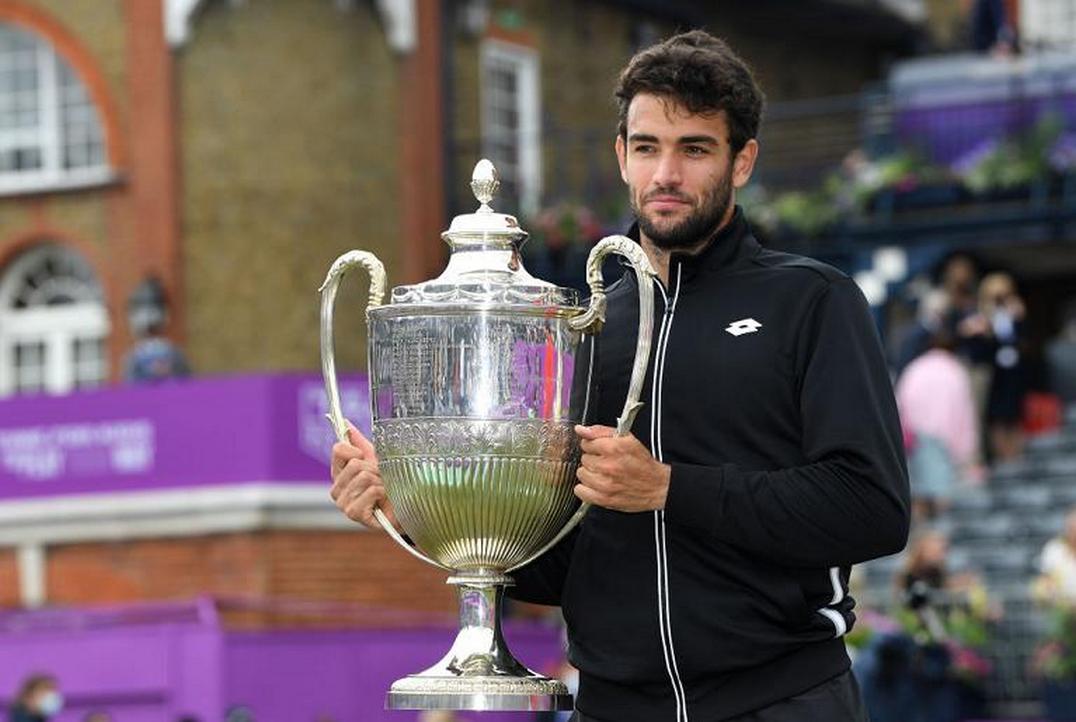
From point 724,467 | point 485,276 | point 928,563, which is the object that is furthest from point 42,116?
point 724,467

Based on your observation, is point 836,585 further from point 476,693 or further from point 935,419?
point 935,419

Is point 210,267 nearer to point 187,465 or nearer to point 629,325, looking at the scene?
point 187,465

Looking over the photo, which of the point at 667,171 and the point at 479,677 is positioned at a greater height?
the point at 667,171

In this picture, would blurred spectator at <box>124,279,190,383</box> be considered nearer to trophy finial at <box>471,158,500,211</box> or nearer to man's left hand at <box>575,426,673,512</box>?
trophy finial at <box>471,158,500,211</box>

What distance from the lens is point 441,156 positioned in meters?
25.6

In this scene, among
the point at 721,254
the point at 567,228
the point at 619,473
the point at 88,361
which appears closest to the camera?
the point at 619,473

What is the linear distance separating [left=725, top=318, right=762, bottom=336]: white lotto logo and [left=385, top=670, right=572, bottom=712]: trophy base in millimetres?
727

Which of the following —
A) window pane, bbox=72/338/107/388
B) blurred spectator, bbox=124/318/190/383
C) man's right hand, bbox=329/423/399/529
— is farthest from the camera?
window pane, bbox=72/338/107/388

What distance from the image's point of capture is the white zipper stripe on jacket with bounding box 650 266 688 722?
16.3 ft

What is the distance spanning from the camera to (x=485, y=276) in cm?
514

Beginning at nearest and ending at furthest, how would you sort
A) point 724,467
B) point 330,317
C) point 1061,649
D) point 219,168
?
1. point 724,467
2. point 330,317
3. point 1061,649
4. point 219,168

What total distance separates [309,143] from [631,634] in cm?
2014

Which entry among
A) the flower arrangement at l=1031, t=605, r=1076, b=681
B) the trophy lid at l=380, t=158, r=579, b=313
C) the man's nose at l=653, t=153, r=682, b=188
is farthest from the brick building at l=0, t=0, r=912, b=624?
the man's nose at l=653, t=153, r=682, b=188

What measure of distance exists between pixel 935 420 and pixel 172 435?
5.71m
